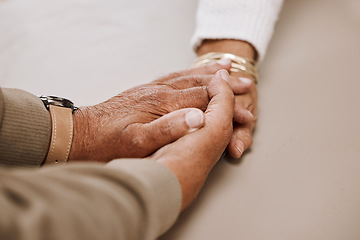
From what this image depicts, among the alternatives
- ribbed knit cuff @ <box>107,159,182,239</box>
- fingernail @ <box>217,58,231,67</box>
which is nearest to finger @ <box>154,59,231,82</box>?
fingernail @ <box>217,58,231,67</box>

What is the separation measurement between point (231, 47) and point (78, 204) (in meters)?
0.62

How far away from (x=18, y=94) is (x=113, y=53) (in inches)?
14.9

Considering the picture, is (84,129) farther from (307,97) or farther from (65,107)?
(307,97)

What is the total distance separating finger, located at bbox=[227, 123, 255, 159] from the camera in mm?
593

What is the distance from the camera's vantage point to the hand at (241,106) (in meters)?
0.60

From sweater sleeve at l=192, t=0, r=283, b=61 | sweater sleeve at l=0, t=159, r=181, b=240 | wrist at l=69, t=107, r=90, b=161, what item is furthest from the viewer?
sweater sleeve at l=192, t=0, r=283, b=61

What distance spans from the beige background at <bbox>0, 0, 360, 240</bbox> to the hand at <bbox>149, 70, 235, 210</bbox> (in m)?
0.08

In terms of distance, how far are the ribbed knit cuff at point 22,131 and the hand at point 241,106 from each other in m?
0.35

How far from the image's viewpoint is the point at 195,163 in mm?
475

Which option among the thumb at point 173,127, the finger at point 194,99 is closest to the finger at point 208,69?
the finger at point 194,99

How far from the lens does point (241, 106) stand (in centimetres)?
64

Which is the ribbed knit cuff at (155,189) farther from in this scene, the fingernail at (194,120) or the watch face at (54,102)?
the watch face at (54,102)

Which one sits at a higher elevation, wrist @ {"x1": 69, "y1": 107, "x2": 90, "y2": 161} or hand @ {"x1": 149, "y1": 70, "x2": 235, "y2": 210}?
hand @ {"x1": 149, "y1": 70, "x2": 235, "y2": 210}

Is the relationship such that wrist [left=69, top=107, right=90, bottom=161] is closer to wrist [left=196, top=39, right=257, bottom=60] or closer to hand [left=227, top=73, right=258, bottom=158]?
hand [left=227, top=73, right=258, bottom=158]
